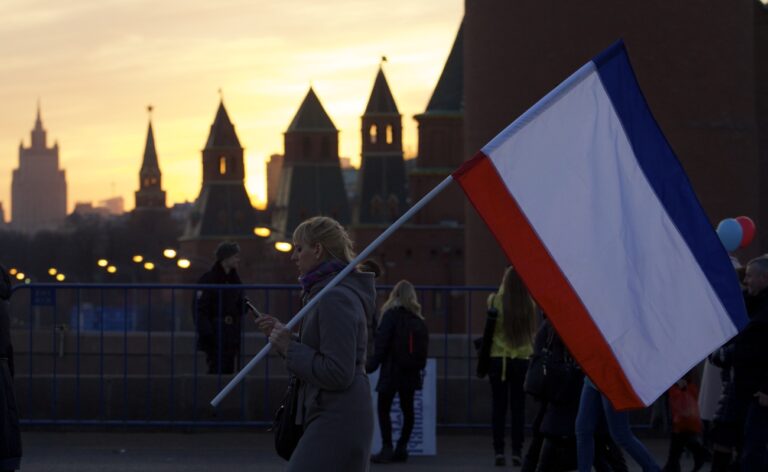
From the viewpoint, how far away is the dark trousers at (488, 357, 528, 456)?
13102 millimetres

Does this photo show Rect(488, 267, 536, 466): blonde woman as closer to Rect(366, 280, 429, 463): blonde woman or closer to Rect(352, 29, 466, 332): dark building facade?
Rect(366, 280, 429, 463): blonde woman

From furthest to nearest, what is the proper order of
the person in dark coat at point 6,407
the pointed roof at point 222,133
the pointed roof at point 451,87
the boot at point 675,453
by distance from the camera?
the pointed roof at point 222,133 < the pointed roof at point 451,87 < the boot at point 675,453 < the person in dark coat at point 6,407

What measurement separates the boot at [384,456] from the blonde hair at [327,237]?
21.5 ft

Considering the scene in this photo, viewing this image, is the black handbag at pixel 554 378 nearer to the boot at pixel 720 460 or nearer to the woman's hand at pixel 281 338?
the boot at pixel 720 460

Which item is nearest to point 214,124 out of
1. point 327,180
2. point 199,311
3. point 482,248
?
point 327,180

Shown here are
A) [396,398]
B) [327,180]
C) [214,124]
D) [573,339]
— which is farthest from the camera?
[214,124]

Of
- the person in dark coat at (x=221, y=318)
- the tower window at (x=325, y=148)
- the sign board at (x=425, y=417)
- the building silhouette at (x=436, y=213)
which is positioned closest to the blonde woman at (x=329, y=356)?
the sign board at (x=425, y=417)

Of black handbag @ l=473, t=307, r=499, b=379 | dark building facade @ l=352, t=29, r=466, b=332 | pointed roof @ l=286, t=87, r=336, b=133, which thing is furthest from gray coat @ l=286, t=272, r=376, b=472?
pointed roof @ l=286, t=87, r=336, b=133

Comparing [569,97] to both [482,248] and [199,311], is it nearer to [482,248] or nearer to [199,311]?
[199,311]

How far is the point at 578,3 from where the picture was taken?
35375mm

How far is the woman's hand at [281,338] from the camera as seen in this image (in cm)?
691

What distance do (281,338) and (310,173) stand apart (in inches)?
5854

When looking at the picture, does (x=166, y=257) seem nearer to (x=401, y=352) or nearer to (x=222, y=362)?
(x=222, y=362)

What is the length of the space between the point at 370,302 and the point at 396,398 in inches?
287
